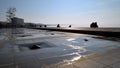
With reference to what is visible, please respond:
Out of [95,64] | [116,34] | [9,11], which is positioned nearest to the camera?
[95,64]

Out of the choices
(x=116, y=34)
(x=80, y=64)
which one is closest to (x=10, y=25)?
(x=116, y=34)

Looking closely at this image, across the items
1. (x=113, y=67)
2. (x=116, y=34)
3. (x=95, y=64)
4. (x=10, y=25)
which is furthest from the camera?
(x=10, y=25)

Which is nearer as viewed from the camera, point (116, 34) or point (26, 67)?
point (26, 67)

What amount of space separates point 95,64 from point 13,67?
225cm

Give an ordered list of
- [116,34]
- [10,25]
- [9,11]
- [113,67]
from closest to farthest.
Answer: [113,67] < [116,34] < [9,11] < [10,25]

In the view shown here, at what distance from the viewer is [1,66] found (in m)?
2.81

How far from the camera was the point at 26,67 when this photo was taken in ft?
8.95

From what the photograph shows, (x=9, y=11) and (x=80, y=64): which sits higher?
(x=9, y=11)

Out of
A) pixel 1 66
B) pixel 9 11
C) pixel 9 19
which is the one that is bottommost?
pixel 1 66

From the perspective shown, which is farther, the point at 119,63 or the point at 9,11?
the point at 9,11

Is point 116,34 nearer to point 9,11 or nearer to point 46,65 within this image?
point 46,65

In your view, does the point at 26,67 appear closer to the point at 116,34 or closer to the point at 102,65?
the point at 102,65

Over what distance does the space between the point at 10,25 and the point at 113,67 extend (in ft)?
162

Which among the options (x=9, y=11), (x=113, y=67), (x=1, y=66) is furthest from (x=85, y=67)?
(x=9, y=11)
